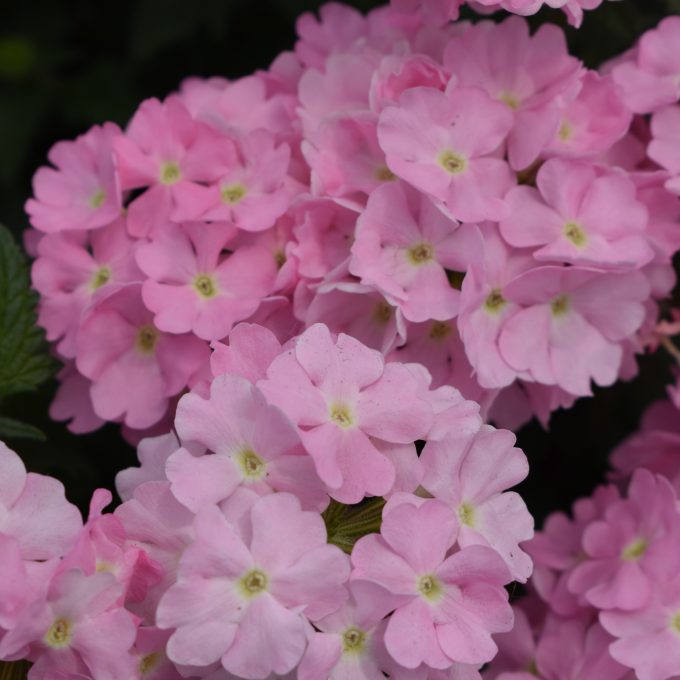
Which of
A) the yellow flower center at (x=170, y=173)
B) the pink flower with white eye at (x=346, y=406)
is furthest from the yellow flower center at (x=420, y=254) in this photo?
the yellow flower center at (x=170, y=173)

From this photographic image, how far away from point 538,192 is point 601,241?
95 mm

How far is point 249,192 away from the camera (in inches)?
57.1

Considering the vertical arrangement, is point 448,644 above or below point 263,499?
below

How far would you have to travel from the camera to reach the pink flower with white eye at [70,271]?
1.47 meters

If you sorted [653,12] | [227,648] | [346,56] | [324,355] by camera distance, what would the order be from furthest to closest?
[653,12] → [346,56] → [324,355] → [227,648]

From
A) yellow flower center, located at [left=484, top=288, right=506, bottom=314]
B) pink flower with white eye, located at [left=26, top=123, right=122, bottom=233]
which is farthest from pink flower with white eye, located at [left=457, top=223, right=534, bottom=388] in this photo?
pink flower with white eye, located at [left=26, top=123, right=122, bottom=233]

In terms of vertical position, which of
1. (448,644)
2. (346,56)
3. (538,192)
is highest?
(346,56)

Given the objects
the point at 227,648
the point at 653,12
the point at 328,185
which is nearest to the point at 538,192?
the point at 328,185

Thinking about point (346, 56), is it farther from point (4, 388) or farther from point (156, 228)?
point (4, 388)

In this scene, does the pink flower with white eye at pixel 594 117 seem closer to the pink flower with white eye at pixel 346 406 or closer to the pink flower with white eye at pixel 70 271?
the pink flower with white eye at pixel 346 406

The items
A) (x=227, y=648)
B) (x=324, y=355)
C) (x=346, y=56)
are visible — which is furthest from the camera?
(x=346, y=56)

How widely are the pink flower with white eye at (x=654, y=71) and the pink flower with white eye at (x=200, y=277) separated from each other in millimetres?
504

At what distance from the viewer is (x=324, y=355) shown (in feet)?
3.84

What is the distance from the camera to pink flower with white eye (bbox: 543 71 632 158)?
145 centimetres
